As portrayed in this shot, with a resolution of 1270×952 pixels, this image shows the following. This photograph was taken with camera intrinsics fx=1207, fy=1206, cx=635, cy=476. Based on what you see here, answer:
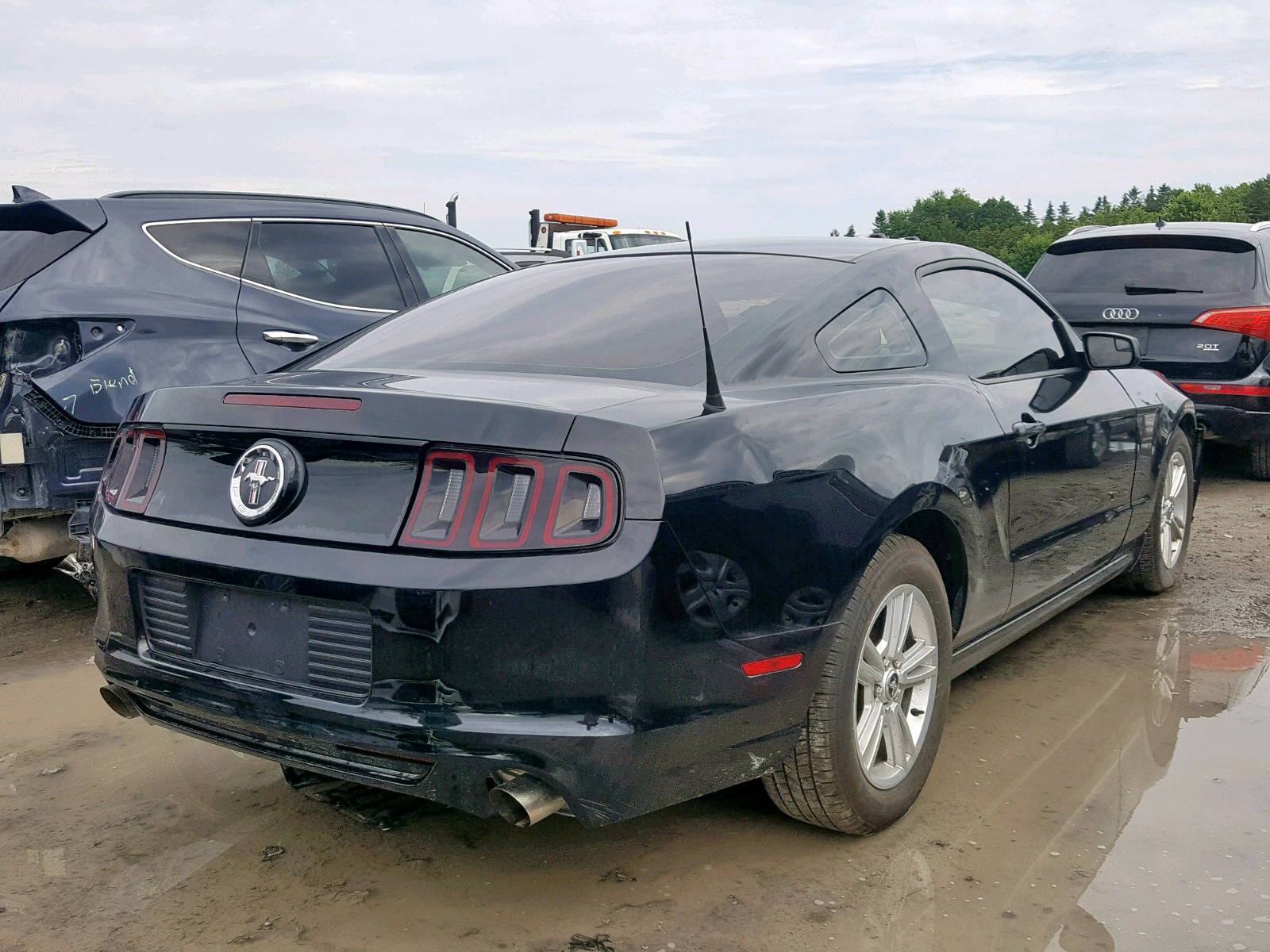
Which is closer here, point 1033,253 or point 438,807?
point 438,807

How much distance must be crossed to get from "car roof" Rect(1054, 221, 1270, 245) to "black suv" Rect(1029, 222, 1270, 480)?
0.01 m

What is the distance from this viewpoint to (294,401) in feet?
8.24

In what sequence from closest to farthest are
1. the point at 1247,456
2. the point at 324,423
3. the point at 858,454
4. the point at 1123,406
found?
the point at 324,423
the point at 858,454
the point at 1123,406
the point at 1247,456

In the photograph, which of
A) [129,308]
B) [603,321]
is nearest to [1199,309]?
[603,321]

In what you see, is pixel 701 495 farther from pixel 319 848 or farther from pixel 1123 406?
pixel 1123 406

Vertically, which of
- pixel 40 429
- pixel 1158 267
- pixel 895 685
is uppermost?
pixel 1158 267

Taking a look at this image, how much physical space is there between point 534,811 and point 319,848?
2.85 feet

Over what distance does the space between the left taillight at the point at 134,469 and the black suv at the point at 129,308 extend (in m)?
1.03

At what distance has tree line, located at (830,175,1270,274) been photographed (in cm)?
9312

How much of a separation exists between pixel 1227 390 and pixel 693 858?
5979 mm

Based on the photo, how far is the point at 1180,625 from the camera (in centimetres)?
477

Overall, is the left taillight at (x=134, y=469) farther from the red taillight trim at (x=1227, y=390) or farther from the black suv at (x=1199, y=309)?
the red taillight trim at (x=1227, y=390)

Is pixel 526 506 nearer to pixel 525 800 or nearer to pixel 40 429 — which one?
pixel 525 800

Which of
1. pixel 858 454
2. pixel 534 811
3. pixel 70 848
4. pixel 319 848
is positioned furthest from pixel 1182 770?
pixel 70 848
